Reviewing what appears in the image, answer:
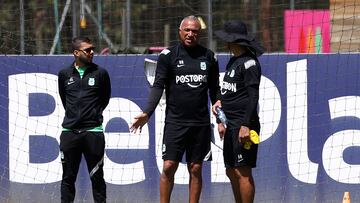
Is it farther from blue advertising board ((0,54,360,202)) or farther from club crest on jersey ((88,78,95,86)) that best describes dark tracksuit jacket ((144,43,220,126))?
blue advertising board ((0,54,360,202))

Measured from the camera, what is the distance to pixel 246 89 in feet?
30.9

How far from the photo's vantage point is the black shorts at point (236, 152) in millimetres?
9461

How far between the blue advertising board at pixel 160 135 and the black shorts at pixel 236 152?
5.96ft

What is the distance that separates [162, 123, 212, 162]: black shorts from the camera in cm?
972

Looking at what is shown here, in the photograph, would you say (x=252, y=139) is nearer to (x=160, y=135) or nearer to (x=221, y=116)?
(x=221, y=116)

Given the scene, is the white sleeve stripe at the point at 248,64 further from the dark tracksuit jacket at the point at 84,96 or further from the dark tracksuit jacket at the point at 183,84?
the dark tracksuit jacket at the point at 84,96

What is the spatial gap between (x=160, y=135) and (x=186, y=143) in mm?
1814

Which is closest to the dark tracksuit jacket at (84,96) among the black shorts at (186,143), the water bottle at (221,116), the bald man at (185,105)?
the bald man at (185,105)

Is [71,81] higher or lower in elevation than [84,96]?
higher

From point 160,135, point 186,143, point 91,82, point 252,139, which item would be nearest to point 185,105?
point 186,143

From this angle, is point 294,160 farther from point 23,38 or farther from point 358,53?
point 23,38

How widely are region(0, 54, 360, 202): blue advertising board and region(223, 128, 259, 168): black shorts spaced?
182cm

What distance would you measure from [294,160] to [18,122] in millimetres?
3314

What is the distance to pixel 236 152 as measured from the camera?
31.1 ft
